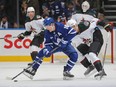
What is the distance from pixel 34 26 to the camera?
8.53 m

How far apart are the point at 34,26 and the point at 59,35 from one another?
168cm

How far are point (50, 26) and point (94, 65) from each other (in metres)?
0.94

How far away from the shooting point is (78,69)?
29.6 ft

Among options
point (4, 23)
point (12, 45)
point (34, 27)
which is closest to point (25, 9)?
point (4, 23)

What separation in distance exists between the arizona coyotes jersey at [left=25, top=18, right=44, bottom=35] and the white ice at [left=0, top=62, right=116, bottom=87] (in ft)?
2.47

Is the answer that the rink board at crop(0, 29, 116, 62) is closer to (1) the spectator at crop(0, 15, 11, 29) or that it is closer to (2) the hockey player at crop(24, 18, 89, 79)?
(1) the spectator at crop(0, 15, 11, 29)

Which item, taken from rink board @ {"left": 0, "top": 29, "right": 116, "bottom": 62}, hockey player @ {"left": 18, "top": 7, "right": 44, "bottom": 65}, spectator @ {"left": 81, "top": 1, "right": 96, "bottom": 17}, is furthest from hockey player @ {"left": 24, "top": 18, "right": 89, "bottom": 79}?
rink board @ {"left": 0, "top": 29, "right": 116, "bottom": 62}

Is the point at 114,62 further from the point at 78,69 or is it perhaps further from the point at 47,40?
the point at 47,40

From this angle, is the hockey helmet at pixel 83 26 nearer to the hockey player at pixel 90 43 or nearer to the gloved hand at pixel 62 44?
the hockey player at pixel 90 43

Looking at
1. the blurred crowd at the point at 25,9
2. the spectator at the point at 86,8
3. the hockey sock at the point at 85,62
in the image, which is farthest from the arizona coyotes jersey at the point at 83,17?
the blurred crowd at the point at 25,9

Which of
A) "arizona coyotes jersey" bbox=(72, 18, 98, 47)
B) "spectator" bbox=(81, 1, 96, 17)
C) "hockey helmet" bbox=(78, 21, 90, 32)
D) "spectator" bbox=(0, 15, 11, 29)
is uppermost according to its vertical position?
"spectator" bbox=(81, 1, 96, 17)

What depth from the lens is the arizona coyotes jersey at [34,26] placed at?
8.48m

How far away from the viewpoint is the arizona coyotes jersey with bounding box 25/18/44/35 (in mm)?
8477

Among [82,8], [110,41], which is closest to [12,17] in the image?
[110,41]
